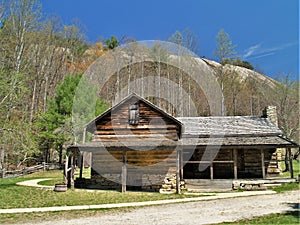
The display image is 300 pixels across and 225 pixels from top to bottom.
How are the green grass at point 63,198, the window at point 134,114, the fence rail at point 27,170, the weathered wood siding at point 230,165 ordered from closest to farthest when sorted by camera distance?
the green grass at point 63,198
the window at point 134,114
the weathered wood siding at point 230,165
the fence rail at point 27,170

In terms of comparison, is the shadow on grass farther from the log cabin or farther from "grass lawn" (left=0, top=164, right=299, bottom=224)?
the log cabin

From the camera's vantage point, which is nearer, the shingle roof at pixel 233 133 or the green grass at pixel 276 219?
the green grass at pixel 276 219

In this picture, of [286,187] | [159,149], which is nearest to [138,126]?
[159,149]

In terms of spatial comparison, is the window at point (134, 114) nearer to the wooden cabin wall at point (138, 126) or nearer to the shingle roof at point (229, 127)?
the wooden cabin wall at point (138, 126)

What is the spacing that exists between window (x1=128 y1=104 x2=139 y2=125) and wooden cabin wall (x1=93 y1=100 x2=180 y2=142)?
216mm

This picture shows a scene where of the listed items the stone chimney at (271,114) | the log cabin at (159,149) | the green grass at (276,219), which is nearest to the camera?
the green grass at (276,219)

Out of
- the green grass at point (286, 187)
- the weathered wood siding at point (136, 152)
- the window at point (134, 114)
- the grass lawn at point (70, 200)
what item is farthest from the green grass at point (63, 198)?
the green grass at point (286, 187)

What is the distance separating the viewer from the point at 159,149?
1697cm

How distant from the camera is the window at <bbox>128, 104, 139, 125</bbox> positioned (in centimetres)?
1948

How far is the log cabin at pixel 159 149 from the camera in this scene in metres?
17.8

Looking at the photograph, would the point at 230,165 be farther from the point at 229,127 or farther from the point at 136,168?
the point at 136,168

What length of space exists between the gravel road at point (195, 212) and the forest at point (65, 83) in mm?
14407

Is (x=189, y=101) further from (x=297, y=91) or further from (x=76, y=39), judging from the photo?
(x=76, y=39)

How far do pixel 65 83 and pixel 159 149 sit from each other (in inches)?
862
